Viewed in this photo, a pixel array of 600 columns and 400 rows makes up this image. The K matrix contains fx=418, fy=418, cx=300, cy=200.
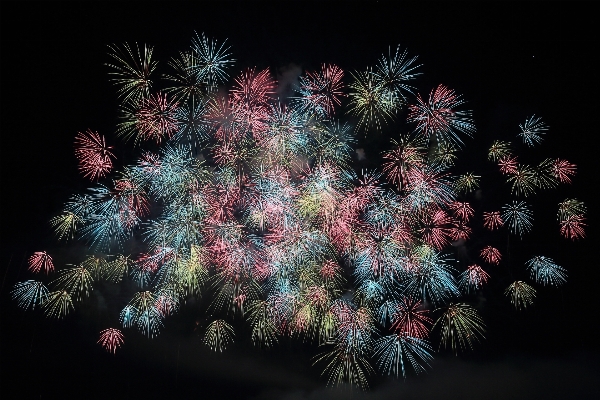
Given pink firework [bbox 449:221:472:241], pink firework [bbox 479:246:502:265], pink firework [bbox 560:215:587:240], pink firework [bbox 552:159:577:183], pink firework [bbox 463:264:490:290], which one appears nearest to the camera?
pink firework [bbox 449:221:472:241]

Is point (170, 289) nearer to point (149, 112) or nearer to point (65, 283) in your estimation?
point (65, 283)

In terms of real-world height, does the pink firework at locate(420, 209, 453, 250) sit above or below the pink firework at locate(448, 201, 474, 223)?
below

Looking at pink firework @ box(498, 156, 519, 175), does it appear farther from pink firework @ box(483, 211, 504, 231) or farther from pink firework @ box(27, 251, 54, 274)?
pink firework @ box(27, 251, 54, 274)

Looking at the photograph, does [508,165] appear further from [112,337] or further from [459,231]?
[112,337]

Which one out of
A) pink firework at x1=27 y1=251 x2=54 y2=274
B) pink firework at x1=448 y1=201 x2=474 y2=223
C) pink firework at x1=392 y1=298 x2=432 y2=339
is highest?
pink firework at x1=448 y1=201 x2=474 y2=223

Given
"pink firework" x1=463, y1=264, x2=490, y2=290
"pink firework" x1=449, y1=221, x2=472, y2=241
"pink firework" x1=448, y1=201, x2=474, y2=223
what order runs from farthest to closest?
"pink firework" x1=463, y1=264, x2=490, y2=290 < "pink firework" x1=448, y1=201, x2=474, y2=223 < "pink firework" x1=449, y1=221, x2=472, y2=241

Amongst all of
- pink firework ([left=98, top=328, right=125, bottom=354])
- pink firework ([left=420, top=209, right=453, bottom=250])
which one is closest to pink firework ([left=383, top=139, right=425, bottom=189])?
pink firework ([left=420, top=209, right=453, bottom=250])

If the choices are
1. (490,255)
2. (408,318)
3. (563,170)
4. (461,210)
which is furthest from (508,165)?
(408,318)
